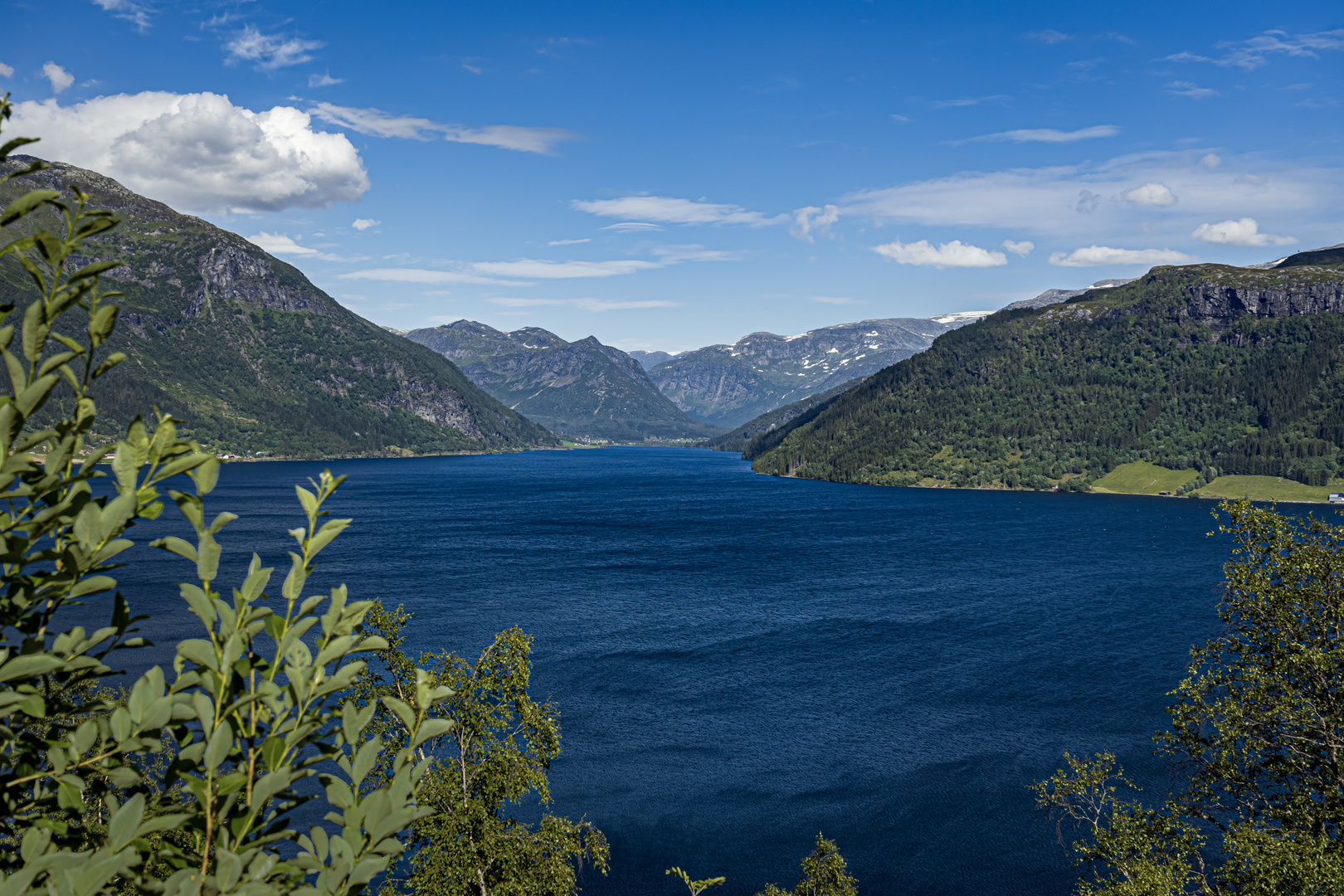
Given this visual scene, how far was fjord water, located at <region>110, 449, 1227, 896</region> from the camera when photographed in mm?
62188

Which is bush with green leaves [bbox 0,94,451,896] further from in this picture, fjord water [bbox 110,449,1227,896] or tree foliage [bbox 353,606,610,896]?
fjord water [bbox 110,449,1227,896]

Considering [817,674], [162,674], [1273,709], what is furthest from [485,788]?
[817,674]

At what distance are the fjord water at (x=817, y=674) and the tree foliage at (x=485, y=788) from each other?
2876 cm

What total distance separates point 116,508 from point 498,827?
29.7 m

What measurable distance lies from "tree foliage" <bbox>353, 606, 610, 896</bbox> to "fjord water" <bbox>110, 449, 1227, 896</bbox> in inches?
1132

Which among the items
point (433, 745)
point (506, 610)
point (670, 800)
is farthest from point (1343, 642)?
point (506, 610)

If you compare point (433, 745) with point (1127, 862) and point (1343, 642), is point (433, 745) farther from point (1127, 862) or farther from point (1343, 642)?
point (1343, 642)

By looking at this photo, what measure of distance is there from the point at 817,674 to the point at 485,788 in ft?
235

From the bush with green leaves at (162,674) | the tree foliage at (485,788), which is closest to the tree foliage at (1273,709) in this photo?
the tree foliage at (485,788)

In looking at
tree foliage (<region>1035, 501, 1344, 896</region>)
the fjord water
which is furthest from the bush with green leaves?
the fjord water

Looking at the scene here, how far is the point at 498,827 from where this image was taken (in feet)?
100

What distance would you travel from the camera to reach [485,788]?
3091 cm

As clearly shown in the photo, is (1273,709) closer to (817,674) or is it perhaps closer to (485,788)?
(485,788)

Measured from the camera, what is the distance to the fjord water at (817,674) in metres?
62.2
